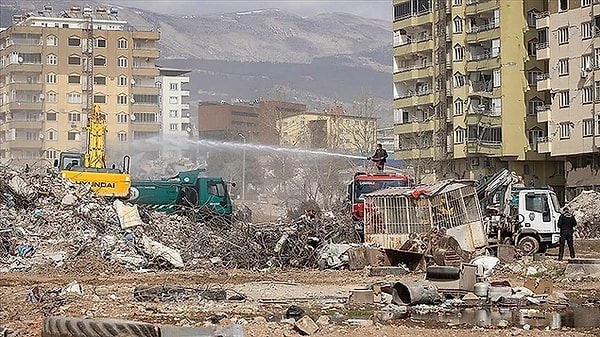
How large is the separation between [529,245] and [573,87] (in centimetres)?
3533

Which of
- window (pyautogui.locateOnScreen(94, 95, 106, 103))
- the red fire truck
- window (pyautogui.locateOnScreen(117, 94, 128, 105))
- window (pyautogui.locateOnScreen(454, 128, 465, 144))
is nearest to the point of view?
the red fire truck

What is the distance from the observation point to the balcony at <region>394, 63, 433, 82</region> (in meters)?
83.8

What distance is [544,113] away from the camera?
230 ft

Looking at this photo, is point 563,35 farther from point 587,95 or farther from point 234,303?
point 234,303

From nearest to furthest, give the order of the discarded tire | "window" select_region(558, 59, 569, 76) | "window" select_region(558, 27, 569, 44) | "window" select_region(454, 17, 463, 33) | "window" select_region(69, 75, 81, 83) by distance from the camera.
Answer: the discarded tire → "window" select_region(558, 59, 569, 76) → "window" select_region(558, 27, 569, 44) → "window" select_region(454, 17, 463, 33) → "window" select_region(69, 75, 81, 83)

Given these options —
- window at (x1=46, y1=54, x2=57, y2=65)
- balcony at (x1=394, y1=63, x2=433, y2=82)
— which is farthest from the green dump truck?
window at (x1=46, y1=54, x2=57, y2=65)

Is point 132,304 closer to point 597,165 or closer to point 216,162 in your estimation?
point 597,165

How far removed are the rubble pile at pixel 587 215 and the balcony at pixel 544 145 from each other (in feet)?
48.0

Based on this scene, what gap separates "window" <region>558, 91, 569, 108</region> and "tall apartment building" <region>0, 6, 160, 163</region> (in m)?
69.0

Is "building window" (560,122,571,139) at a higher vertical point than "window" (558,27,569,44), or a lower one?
lower

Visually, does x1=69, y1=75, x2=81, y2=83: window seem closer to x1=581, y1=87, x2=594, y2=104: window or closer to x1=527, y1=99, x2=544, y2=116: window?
x1=527, y1=99, x2=544, y2=116: window

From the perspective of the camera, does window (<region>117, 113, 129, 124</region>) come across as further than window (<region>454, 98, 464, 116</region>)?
Yes

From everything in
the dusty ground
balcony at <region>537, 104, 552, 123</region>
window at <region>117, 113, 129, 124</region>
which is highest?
window at <region>117, 113, 129, 124</region>

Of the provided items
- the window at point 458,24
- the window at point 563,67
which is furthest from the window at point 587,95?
the window at point 458,24
